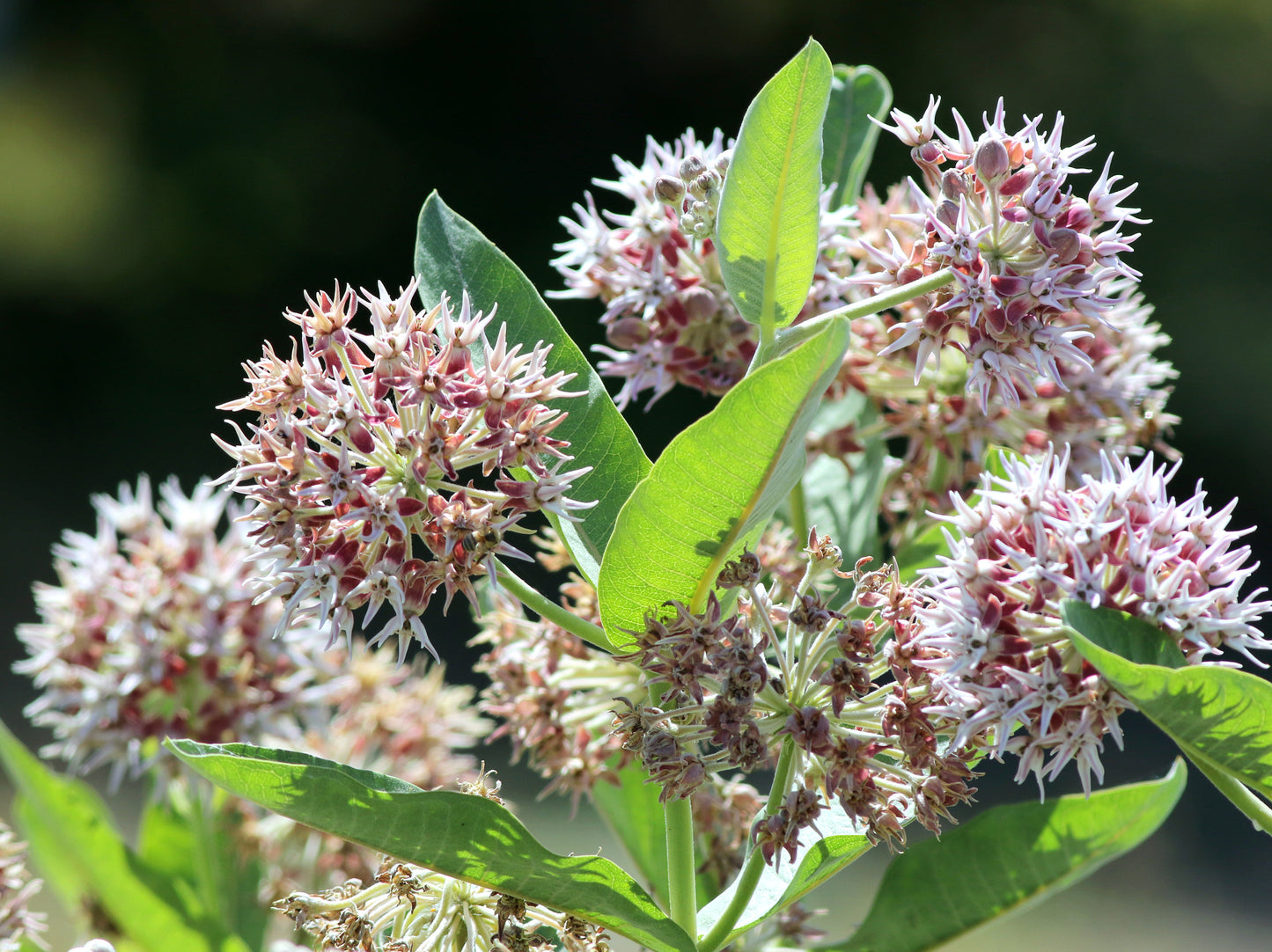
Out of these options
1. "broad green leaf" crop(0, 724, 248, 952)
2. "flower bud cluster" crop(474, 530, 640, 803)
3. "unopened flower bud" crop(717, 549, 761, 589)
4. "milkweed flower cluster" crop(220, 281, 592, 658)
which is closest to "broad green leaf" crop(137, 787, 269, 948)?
"broad green leaf" crop(0, 724, 248, 952)

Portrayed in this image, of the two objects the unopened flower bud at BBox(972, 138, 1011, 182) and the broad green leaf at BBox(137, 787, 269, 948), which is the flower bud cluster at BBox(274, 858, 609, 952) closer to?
the broad green leaf at BBox(137, 787, 269, 948)

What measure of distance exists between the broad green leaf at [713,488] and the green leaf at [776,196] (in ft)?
0.32

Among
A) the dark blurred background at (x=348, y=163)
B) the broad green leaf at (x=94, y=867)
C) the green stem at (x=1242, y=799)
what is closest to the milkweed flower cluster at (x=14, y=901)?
the broad green leaf at (x=94, y=867)

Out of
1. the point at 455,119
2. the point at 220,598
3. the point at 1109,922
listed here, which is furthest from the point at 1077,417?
the point at 455,119

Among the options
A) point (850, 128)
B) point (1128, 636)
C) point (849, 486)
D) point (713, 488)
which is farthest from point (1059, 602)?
point (850, 128)

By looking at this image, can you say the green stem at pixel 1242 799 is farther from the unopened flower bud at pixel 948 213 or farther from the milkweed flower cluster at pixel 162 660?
the milkweed flower cluster at pixel 162 660

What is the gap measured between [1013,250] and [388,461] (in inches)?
11.4

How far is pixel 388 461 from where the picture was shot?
0.52 meters

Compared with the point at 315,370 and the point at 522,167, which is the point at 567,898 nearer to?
the point at 315,370

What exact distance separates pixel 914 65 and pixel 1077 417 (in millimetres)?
4825

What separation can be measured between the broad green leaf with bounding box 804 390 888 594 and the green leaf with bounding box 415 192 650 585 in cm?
22

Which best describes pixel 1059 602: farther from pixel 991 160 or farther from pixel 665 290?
pixel 665 290

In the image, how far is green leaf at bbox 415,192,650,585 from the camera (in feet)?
1.88

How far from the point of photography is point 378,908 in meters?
0.56
